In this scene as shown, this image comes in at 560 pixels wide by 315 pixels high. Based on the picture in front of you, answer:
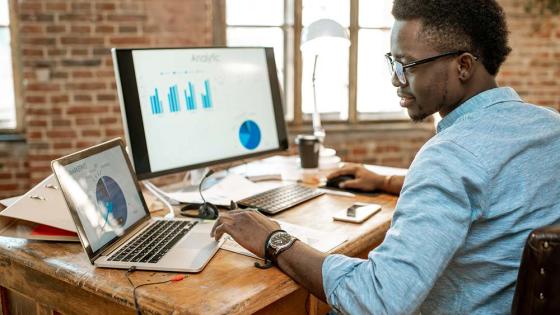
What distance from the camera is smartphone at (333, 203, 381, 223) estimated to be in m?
1.56

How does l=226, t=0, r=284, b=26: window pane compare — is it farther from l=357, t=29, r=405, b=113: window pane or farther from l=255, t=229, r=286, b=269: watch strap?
l=255, t=229, r=286, b=269: watch strap

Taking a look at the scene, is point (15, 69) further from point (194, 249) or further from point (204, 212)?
point (194, 249)

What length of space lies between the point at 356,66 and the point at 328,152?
165 cm

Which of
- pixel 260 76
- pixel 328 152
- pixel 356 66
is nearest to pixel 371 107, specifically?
pixel 356 66

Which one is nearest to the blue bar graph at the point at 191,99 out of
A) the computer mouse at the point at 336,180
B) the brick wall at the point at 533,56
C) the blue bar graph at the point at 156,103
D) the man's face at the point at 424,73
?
the blue bar graph at the point at 156,103

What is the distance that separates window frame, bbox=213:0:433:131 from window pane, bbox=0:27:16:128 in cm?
128

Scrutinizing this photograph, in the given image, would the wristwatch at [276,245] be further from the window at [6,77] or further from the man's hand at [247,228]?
the window at [6,77]

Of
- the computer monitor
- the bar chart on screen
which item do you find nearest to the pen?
the computer monitor

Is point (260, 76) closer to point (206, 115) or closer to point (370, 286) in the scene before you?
point (206, 115)

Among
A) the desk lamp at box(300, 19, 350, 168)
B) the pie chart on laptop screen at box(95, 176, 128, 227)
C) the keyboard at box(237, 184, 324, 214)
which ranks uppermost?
the desk lamp at box(300, 19, 350, 168)

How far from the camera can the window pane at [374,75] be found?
3.90m

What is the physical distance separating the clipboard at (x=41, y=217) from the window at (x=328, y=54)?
94.0 inches

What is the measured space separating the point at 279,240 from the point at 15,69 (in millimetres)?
2815

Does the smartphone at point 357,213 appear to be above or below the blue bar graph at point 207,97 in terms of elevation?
below
